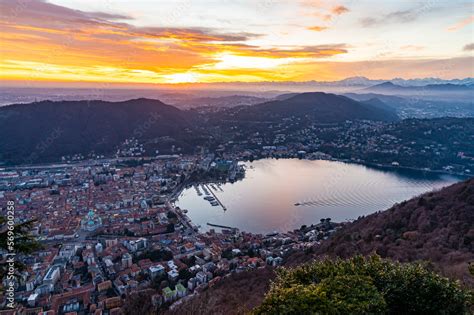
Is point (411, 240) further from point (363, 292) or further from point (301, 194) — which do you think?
point (301, 194)

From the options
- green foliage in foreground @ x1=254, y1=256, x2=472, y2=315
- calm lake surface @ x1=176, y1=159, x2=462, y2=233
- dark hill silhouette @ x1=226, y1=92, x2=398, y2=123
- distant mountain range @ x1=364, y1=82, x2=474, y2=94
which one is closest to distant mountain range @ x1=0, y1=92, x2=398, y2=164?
dark hill silhouette @ x1=226, y1=92, x2=398, y2=123

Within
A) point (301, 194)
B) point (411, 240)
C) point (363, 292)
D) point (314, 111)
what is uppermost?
point (314, 111)

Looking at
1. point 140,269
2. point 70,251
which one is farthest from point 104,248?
point 140,269

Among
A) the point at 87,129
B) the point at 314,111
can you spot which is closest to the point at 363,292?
the point at 87,129

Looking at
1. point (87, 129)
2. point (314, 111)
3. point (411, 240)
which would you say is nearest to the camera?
point (411, 240)

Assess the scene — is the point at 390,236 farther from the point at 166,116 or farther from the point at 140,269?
the point at 166,116

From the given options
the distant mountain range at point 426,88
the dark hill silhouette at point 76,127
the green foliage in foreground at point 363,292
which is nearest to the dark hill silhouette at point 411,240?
the green foliage in foreground at point 363,292
